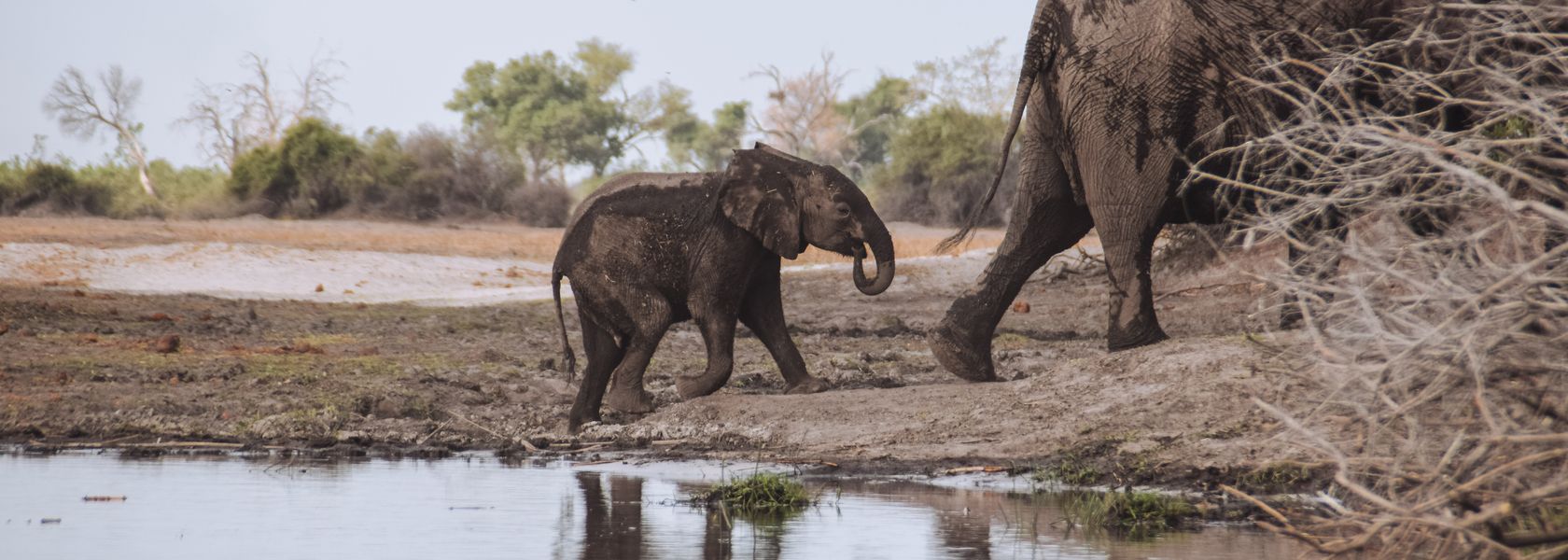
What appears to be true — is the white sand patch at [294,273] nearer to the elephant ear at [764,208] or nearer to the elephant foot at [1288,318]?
the elephant ear at [764,208]

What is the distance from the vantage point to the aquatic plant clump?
25.8 ft

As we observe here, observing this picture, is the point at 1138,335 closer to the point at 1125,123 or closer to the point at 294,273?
the point at 1125,123

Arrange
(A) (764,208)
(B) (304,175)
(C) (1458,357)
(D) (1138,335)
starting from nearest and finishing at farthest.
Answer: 1. (C) (1458,357)
2. (D) (1138,335)
3. (A) (764,208)
4. (B) (304,175)

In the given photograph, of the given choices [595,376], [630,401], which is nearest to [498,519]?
[595,376]

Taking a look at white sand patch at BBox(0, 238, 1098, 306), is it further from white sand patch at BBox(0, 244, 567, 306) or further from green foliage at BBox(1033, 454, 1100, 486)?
green foliage at BBox(1033, 454, 1100, 486)

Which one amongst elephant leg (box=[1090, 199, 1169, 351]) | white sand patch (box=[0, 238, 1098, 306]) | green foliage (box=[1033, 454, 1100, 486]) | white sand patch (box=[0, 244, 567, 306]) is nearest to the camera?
green foliage (box=[1033, 454, 1100, 486])

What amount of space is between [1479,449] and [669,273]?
21.6ft

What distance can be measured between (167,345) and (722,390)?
192 inches

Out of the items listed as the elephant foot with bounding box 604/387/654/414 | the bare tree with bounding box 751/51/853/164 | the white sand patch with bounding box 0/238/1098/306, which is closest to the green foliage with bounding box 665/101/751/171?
the bare tree with bounding box 751/51/853/164

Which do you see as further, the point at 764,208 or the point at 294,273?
the point at 294,273

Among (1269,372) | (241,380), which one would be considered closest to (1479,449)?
(1269,372)

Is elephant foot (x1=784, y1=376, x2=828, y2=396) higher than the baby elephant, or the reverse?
the baby elephant

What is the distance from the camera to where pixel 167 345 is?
14.8m

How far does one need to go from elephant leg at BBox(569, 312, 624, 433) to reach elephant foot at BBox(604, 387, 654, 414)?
126 millimetres
